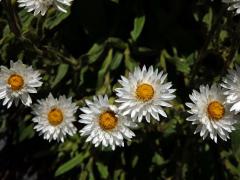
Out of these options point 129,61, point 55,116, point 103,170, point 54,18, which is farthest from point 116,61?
point 103,170

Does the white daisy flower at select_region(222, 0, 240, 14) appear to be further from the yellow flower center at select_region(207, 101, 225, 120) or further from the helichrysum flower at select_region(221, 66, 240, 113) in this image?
the yellow flower center at select_region(207, 101, 225, 120)

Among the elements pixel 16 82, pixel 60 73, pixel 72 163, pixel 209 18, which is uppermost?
pixel 209 18

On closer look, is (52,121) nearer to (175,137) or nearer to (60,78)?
(60,78)

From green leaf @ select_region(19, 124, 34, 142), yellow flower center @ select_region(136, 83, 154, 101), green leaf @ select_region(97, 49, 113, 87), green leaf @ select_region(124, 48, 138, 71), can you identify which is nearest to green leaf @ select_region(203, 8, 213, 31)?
green leaf @ select_region(124, 48, 138, 71)

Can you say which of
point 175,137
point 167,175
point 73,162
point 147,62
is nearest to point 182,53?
point 147,62

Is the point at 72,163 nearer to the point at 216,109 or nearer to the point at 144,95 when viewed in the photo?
the point at 144,95

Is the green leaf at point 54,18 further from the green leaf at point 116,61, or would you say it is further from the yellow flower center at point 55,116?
the yellow flower center at point 55,116

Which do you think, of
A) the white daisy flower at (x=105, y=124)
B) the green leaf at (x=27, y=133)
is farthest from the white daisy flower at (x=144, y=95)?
the green leaf at (x=27, y=133)

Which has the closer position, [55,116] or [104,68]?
[55,116]
